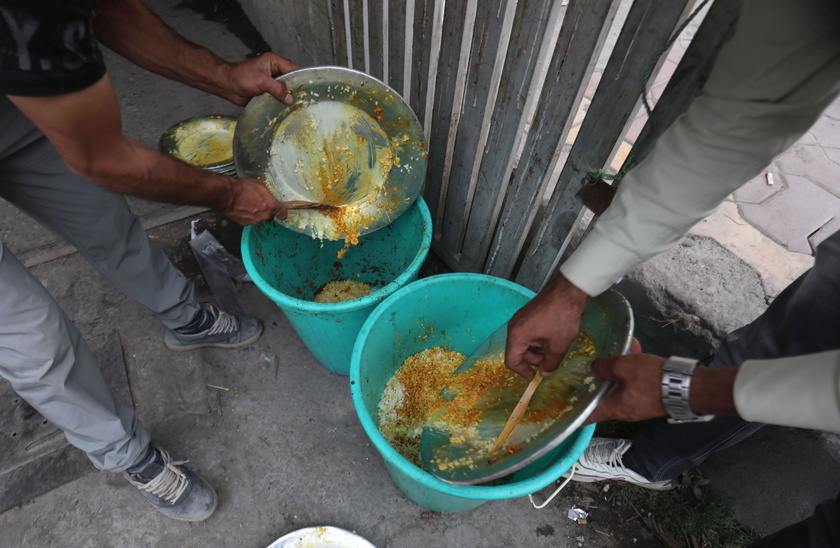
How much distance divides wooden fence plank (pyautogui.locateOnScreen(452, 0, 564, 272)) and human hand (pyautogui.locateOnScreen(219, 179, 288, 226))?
81cm

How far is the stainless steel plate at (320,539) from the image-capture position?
64.1 inches

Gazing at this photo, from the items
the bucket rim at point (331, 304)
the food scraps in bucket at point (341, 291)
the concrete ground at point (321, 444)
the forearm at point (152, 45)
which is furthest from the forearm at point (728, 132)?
the forearm at point (152, 45)

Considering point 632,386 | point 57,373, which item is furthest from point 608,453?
point 57,373

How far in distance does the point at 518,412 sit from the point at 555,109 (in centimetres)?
91

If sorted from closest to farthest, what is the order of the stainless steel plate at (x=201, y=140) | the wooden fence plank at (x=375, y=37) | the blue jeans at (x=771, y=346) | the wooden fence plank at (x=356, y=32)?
the blue jeans at (x=771, y=346) → the wooden fence plank at (x=375, y=37) → the wooden fence plank at (x=356, y=32) → the stainless steel plate at (x=201, y=140)

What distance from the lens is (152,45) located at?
5.14ft

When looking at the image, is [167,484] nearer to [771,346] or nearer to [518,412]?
[518,412]

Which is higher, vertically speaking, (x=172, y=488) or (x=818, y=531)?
(x=818, y=531)

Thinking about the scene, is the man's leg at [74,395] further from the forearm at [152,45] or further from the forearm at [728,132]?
the forearm at [728,132]

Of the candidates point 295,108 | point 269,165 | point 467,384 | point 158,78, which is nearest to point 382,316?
point 467,384

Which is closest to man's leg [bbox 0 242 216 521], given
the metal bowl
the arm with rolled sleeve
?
the metal bowl

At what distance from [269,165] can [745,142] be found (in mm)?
1452

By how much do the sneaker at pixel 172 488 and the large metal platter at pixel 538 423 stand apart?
0.89 meters

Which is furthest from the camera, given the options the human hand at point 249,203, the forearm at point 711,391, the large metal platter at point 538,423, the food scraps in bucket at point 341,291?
the food scraps in bucket at point 341,291
